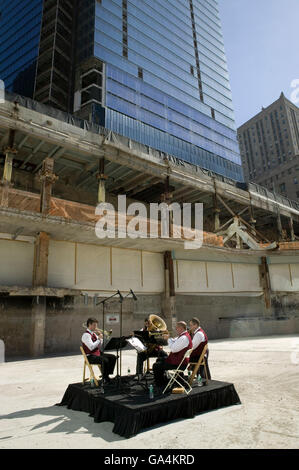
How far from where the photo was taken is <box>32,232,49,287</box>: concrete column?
15.5m

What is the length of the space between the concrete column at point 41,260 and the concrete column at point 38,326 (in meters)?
0.83

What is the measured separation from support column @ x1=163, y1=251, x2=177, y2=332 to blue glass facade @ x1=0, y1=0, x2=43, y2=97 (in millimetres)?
43813

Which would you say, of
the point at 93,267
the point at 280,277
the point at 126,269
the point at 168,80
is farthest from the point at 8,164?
the point at 168,80

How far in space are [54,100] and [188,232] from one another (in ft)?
130

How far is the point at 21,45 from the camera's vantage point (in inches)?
2101

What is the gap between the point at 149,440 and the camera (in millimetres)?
4160

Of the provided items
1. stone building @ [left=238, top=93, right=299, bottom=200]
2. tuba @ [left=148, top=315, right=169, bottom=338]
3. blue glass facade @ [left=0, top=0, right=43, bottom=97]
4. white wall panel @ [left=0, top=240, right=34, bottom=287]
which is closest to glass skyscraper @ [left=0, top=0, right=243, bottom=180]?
blue glass facade @ [left=0, top=0, right=43, bottom=97]

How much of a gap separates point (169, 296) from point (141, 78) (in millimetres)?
42729

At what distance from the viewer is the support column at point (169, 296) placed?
2006 cm

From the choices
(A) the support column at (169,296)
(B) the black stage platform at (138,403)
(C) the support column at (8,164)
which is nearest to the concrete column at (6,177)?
(C) the support column at (8,164)

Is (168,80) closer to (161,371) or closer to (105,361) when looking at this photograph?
(105,361)

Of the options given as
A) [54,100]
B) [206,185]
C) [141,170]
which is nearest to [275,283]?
[206,185]

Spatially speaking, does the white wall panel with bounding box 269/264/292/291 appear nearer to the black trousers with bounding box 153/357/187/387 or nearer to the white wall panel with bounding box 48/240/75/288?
the white wall panel with bounding box 48/240/75/288
